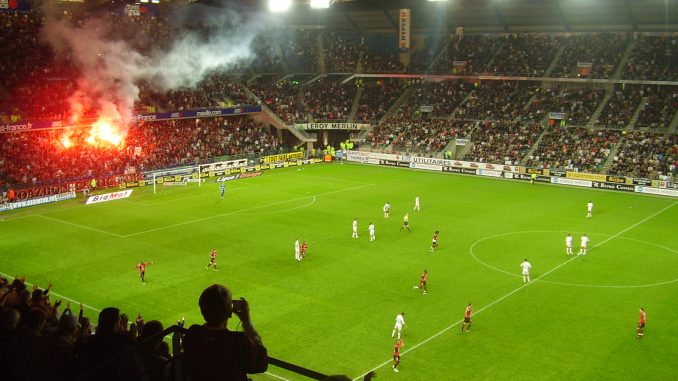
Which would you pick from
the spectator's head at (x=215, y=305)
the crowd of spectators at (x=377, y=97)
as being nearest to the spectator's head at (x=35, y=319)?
the spectator's head at (x=215, y=305)

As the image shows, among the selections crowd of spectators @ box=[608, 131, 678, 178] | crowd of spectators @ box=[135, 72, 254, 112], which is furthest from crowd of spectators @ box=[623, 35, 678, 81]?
crowd of spectators @ box=[135, 72, 254, 112]

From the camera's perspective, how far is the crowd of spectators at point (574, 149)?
5503 centimetres

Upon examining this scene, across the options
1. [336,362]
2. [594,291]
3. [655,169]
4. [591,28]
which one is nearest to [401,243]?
[594,291]

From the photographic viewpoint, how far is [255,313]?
996 inches

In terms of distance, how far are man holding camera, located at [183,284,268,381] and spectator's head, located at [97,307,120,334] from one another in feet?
5.45

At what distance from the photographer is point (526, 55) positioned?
68312mm

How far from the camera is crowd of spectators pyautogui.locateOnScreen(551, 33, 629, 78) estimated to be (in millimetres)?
63000

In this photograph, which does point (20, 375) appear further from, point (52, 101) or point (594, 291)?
point (52, 101)

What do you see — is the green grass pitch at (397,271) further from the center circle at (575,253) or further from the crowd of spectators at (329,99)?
the crowd of spectators at (329,99)

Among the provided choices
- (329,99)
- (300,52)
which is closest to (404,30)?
(329,99)

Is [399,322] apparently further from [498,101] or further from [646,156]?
[498,101]

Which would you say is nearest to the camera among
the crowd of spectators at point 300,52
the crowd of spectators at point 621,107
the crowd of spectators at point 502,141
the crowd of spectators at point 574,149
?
the crowd of spectators at point 574,149

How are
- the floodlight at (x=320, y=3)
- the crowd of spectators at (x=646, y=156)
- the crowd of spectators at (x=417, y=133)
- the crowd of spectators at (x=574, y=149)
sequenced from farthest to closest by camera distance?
the crowd of spectators at (x=417, y=133)
the crowd of spectators at (x=574, y=149)
the floodlight at (x=320, y=3)
the crowd of spectators at (x=646, y=156)

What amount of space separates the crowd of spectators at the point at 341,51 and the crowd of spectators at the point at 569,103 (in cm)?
2242
